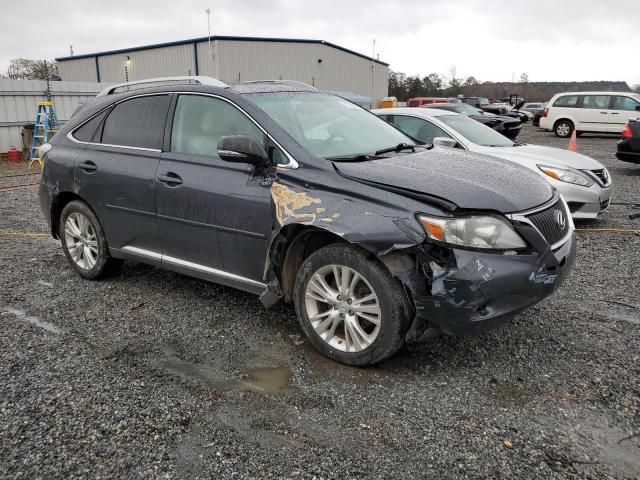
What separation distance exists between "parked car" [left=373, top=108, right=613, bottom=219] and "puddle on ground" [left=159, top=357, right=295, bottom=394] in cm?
348

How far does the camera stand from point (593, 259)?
542 centimetres

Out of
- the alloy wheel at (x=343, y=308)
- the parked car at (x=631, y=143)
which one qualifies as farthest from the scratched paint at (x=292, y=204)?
the parked car at (x=631, y=143)

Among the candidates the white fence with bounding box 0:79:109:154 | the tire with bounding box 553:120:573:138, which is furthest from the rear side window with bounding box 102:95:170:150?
the tire with bounding box 553:120:573:138

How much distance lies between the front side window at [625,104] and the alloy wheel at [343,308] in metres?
19.5

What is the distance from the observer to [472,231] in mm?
2910

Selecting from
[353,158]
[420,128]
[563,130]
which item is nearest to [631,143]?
[420,128]

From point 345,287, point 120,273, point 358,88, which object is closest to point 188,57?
point 358,88

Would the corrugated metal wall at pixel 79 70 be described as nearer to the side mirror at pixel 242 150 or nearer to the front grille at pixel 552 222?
the side mirror at pixel 242 150

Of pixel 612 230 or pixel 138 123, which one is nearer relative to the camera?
pixel 138 123

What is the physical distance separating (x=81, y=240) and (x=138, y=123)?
1.30m

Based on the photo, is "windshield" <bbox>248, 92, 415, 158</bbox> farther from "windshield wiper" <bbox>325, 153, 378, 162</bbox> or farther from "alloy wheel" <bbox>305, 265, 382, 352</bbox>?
"alloy wheel" <bbox>305, 265, 382, 352</bbox>

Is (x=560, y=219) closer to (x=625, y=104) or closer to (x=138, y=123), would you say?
(x=138, y=123)

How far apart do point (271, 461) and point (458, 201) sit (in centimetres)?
165

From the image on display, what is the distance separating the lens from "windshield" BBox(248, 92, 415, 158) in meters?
3.69
